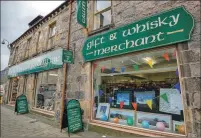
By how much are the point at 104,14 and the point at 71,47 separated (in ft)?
6.86

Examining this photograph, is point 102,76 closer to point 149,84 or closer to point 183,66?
point 149,84

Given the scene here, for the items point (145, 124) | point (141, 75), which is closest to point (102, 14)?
point (141, 75)

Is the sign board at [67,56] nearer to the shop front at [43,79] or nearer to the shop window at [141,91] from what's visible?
the shop front at [43,79]

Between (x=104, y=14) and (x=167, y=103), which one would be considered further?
(x=104, y=14)

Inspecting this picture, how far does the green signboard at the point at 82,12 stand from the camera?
5.96 metres

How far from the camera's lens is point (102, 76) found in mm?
5828

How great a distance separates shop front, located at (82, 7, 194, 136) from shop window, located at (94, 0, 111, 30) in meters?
0.85

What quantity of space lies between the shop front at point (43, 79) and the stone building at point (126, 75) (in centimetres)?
5

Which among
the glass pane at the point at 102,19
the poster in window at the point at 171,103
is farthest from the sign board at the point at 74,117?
the glass pane at the point at 102,19

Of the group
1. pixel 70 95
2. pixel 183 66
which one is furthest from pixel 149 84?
pixel 70 95

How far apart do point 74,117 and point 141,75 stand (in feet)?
9.14

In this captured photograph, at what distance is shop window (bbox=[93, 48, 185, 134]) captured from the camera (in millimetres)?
4039

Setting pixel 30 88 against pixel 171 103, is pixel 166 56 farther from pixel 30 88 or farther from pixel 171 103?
pixel 30 88

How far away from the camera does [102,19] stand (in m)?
6.32
